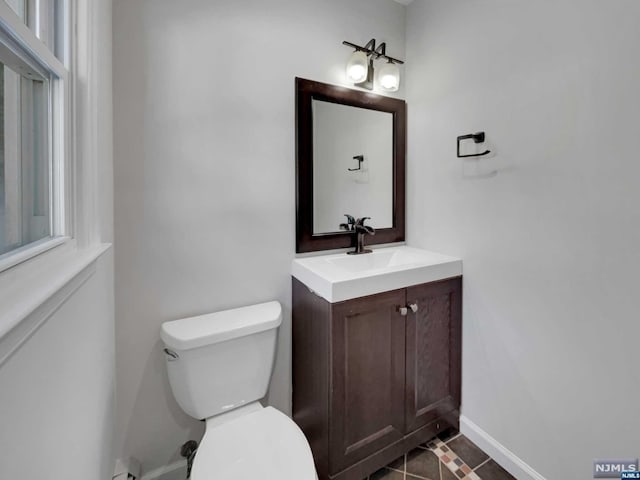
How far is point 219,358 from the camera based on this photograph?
4.03ft

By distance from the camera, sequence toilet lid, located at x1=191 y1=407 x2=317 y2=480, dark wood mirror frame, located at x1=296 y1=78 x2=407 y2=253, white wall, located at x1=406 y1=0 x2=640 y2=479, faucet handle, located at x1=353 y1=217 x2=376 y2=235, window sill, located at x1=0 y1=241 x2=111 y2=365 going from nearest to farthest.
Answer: window sill, located at x1=0 y1=241 x2=111 y2=365 → toilet lid, located at x1=191 y1=407 x2=317 y2=480 → white wall, located at x1=406 y1=0 x2=640 y2=479 → dark wood mirror frame, located at x1=296 y1=78 x2=407 y2=253 → faucet handle, located at x1=353 y1=217 x2=376 y2=235

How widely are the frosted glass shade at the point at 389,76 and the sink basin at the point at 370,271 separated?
101 cm

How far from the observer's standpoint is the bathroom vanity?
125 centimetres

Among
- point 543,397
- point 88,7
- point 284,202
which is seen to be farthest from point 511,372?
point 88,7

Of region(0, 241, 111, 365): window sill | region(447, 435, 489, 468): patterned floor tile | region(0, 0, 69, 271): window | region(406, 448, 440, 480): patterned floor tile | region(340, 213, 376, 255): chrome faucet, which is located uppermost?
region(0, 0, 69, 271): window

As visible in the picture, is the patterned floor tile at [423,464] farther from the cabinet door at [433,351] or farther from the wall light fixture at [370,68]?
the wall light fixture at [370,68]

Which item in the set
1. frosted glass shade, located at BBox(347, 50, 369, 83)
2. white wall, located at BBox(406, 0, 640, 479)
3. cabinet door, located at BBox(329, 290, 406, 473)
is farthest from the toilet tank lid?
frosted glass shade, located at BBox(347, 50, 369, 83)

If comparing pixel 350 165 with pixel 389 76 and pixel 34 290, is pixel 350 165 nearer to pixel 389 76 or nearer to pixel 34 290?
pixel 389 76

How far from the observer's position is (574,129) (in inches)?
45.0

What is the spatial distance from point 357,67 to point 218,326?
1559 mm

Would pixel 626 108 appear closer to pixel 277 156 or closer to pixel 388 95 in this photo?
pixel 388 95

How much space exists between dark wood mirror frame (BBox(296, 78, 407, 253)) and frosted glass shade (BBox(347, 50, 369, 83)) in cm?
8

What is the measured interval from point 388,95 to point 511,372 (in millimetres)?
1699

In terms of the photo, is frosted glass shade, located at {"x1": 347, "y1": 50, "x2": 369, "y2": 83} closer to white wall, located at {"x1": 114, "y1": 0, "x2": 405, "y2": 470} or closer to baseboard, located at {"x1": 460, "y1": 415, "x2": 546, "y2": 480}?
white wall, located at {"x1": 114, "y1": 0, "x2": 405, "y2": 470}
